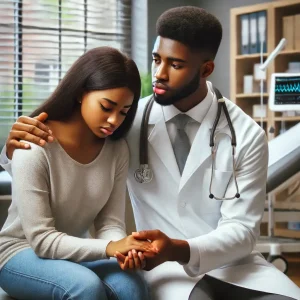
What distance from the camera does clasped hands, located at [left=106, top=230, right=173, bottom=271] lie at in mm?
1308

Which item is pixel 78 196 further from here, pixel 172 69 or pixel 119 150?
pixel 172 69

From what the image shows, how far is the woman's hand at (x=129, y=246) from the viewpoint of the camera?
1.31 meters

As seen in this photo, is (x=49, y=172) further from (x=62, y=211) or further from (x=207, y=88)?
(x=207, y=88)

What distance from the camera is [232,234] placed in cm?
151

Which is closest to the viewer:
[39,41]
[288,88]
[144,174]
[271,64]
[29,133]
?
[29,133]

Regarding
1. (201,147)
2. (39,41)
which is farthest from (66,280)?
(39,41)

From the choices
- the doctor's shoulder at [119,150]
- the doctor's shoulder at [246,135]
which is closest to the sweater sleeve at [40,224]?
the doctor's shoulder at [119,150]

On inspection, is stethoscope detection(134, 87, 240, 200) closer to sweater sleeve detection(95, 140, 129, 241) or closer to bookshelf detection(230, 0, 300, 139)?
sweater sleeve detection(95, 140, 129, 241)

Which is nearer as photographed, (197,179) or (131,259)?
(131,259)

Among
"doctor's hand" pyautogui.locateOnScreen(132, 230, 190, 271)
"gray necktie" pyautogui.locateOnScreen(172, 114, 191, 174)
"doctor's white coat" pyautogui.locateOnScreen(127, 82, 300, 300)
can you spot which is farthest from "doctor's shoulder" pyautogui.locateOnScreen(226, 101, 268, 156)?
"doctor's hand" pyautogui.locateOnScreen(132, 230, 190, 271)

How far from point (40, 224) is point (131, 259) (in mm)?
230

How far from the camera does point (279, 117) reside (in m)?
4.43

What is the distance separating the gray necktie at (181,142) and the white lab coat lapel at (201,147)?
37 mm

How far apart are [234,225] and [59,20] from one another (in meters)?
3.23
